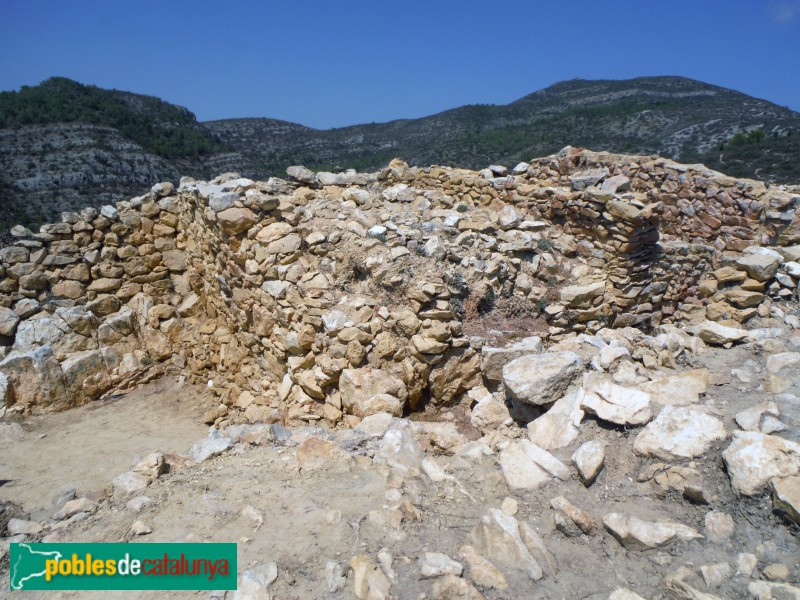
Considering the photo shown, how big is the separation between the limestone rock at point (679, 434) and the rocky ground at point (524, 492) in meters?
0.01

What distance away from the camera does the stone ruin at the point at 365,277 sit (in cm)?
488

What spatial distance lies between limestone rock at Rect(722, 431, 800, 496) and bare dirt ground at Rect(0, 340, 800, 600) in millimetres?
81

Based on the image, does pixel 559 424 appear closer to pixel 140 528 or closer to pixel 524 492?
pixel 524 492

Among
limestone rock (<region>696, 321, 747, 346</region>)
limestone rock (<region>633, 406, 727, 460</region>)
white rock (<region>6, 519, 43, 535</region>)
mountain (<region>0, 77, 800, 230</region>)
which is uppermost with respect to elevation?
mountain (<region>0, 77, 800, 230</region>)

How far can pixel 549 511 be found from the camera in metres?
2.83

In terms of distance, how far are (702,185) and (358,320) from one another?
5.86 metres

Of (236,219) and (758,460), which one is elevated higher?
(236,219)

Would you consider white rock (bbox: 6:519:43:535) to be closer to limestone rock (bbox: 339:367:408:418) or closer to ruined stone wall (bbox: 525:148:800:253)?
limestone rock (bbox: 339:367:408:418)

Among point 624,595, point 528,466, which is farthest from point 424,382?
point 624,595

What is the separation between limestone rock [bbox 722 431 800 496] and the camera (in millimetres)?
2510

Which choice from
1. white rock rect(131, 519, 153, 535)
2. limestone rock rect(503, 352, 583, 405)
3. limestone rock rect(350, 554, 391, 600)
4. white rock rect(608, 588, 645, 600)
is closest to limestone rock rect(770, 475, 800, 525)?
white rock rect(608, 588, 645, 600)

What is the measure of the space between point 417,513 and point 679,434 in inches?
64.6

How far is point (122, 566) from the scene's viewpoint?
265 centimetres

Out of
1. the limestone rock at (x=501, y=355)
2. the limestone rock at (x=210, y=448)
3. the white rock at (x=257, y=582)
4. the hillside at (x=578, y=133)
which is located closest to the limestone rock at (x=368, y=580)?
the white rock at (x=257, y=582)
